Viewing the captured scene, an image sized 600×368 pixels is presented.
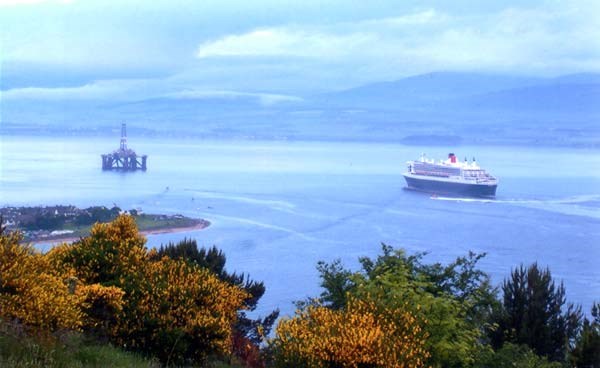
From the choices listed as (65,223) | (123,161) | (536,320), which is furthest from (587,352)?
(123,161)

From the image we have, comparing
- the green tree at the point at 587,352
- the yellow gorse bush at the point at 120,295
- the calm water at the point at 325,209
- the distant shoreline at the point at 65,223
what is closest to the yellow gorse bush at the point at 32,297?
the yellow gorse bush at the point at 120,295

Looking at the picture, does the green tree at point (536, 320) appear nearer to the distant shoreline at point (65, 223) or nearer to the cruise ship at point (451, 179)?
the distant shoreline at point (65, 223)

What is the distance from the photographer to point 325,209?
4956cm

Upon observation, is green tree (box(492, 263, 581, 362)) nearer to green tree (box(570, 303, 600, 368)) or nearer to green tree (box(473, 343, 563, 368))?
green tree (box(570, 303, 600, 368))

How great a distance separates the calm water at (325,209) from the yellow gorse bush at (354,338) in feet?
39.1

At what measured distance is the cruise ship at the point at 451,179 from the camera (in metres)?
60.8

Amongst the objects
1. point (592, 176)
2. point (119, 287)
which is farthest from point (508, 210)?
point (119, 287)

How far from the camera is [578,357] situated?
11930mm

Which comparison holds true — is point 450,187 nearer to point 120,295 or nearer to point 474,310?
point 474,310

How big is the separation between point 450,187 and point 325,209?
656 inches

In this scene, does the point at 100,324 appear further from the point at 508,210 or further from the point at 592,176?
the point at 592,176

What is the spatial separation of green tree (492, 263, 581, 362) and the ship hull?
47087 millimetres

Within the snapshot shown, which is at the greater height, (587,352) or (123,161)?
(123,161)

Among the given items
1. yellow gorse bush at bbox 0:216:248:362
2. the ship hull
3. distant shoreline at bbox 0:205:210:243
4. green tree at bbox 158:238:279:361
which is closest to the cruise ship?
the ship hull
